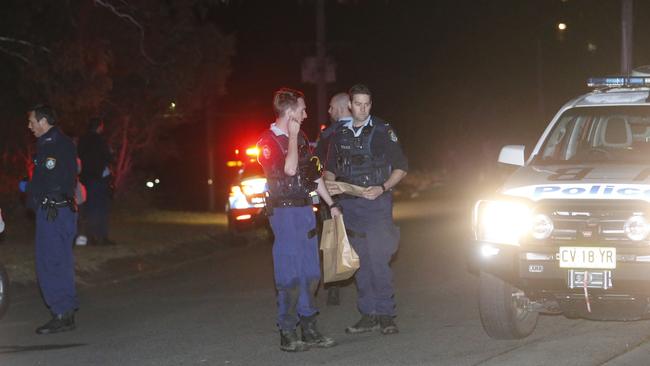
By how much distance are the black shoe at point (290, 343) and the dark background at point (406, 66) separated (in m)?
28.5

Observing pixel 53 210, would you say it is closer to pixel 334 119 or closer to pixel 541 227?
pixel 334 119

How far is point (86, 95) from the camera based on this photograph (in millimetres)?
16781

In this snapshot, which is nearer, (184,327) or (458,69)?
(184,327)

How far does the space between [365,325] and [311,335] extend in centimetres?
79

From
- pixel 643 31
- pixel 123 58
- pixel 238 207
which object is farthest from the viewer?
pixel 643 31

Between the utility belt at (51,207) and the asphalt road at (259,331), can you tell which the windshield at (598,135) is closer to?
the asphalt road at (259,331)

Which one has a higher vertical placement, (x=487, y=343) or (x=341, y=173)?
(x=341, y=173)

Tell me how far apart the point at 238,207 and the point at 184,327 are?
8.44 metres

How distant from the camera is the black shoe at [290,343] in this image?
852cm

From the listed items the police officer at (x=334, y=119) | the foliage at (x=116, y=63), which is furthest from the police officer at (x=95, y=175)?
the police officer at (x=334, y=119)

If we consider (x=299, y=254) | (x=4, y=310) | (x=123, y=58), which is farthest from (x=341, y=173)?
(x=123, y=58)

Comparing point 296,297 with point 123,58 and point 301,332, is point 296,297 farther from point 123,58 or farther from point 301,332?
point 123,58

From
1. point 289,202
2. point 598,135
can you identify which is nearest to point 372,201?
point 289,202

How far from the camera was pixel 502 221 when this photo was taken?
826 centimetres
